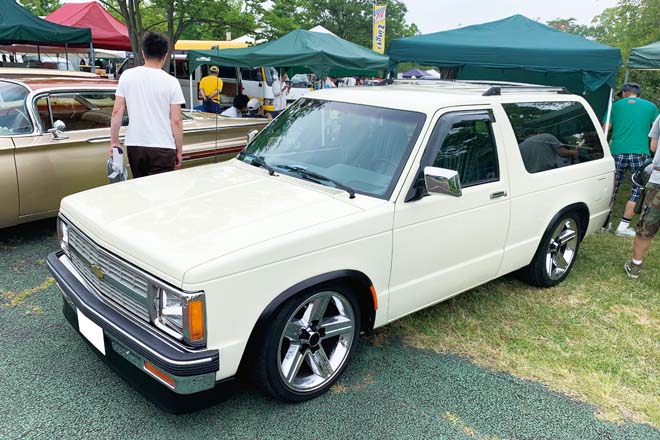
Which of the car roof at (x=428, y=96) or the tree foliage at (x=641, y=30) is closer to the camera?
the car roof at (x=428, y=96)

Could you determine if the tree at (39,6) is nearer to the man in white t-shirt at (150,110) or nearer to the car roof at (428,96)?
the man in white t-shirt at (150,110)

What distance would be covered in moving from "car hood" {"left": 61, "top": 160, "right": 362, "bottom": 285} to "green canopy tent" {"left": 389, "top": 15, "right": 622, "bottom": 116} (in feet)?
16.6

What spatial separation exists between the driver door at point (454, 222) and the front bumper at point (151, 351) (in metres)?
1.24

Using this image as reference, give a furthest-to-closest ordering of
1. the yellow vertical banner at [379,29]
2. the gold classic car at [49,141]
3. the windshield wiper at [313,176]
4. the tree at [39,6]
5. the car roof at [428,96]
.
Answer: the tree at [39,6] → the yellow vertical banner at [379,29] → the gold classic car at [49,141] → the car roof at [428,96] → the windshield wiper at [313,176]

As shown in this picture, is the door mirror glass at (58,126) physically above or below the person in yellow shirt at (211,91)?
below

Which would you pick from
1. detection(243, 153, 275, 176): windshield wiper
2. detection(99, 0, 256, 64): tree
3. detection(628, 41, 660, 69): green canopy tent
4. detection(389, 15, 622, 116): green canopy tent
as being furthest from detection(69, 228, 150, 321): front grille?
detection(99, 0, 256, 64): tree

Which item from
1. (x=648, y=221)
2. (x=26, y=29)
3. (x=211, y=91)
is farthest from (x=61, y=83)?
(x=211, y=91)

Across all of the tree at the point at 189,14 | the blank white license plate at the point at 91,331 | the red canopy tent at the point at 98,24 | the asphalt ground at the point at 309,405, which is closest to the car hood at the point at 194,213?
the blank white license plate at the point at 91,331

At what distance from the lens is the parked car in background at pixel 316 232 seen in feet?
7.67

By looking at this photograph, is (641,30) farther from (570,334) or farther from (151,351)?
(151,351)

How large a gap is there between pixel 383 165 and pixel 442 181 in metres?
0.48

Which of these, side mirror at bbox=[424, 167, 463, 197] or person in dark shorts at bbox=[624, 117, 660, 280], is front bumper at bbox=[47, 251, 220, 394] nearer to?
side mirror at bbox=[424, 167, 463, 197]

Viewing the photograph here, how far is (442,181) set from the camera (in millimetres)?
2809

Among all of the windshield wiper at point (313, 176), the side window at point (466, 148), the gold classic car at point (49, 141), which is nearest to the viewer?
the windshield wiper at point (313, 176)
